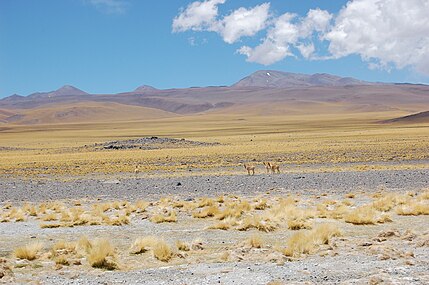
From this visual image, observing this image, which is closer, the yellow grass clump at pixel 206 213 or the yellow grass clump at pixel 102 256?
the yellow grass clump at pixel 102 256

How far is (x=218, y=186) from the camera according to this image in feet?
72.3

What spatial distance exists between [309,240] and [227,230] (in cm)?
280

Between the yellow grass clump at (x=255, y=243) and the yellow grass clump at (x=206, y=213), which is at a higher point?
the yellow grass clump at (x=255, y=243)

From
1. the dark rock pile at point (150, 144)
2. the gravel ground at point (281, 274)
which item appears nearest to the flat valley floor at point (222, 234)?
the gravel ground at point (281, 274)

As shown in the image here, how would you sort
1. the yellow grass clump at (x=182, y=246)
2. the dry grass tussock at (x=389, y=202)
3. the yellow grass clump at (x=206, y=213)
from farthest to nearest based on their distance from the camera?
the dry grass tussock at (x=389, y=202) → the yellow grass clump at (x=206, y=213) → the yellow grass clump at (x=182, y=246)

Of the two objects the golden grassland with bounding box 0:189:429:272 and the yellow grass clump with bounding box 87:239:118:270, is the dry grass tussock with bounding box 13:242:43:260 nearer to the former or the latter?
the golden grassland with bounding box 0:189:429:272

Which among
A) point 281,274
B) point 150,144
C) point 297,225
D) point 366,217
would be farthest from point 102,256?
point 150,144

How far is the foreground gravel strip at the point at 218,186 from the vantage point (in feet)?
65.6

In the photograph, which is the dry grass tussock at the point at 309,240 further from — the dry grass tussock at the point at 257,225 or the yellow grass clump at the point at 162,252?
the yellow grass clump at the point at 162,252

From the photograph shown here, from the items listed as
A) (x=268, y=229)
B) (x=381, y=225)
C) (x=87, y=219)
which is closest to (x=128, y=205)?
(x=87, y=219)

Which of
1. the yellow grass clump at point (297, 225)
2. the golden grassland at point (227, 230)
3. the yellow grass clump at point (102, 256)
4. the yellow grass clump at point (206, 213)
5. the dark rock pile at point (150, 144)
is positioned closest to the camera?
the yellow grass clump at point (102, 256)

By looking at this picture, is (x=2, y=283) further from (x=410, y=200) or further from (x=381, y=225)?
(x=410, y=200)

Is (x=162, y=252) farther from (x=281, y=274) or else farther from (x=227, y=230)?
(x=227, y=230)

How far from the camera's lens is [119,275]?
820 centimetres
